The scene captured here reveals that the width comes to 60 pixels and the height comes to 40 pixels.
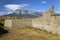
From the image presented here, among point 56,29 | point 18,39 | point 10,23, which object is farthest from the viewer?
point 10,23

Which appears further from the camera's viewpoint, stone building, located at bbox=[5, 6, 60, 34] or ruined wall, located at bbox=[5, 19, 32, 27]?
ruined wall, located at bbox=[5, 19, 32, 27]

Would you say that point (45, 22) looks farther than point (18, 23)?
No

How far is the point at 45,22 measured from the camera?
64.0 ft

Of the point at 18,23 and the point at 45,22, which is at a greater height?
the point at 45,22

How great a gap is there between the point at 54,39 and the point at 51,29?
Answer: 2.60 m

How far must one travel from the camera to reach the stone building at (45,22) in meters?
17.4

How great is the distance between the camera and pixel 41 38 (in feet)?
50.5

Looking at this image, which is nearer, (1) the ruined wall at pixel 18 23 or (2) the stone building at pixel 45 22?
(2) the stone building at pixel 45 22


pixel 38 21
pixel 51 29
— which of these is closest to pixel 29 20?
pixel 38 21

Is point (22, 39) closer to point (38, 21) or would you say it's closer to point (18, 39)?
point (18, 39)

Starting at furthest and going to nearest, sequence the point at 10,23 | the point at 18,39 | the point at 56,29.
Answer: the point at 10,23
the point at 56,29
the point at 18,39

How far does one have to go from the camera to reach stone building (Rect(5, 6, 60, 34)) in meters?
17.4

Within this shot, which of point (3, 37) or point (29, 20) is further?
point (29, 20)

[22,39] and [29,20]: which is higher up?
[29,20]
